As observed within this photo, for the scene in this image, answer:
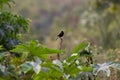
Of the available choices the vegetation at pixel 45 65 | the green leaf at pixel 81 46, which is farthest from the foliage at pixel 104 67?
the green leaf at pixel 81 46

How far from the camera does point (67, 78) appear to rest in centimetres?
321

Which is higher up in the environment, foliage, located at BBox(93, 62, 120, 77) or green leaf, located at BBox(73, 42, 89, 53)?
green leaf, located at BBox(73, 42, 89, 53)

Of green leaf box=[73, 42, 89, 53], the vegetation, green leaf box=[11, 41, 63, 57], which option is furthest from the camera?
green leaf box=[73, 42, 89, 53]

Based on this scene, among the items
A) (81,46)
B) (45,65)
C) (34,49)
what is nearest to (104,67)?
(81,46)

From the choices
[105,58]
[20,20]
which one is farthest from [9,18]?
[105,58]

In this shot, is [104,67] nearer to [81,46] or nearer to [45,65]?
[81,46]

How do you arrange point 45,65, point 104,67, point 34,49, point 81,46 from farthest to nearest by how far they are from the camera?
point 81,46 < point 34,49 < point 104,67 < point 45,65

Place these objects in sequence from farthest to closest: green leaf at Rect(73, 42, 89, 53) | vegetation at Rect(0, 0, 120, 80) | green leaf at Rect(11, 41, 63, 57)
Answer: green leaf at Rect(73, 42, 89, 53) < green leaf at Rect(11, 41, 63, 57) < vegetation at Rect(0, 0, 120, 80)

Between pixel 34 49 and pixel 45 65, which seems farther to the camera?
pixel 34 49

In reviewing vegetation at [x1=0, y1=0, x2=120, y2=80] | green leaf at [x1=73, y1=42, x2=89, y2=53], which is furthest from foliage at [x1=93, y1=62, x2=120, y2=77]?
green leaf at [x1=73, y1=42, x2=89, y2=53]

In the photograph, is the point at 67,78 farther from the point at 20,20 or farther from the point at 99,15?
the point at 99,15

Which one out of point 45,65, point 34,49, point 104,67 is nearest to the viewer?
point 45,65

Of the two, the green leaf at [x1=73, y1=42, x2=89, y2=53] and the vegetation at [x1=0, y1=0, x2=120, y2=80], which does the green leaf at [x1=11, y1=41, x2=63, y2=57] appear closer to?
the vegetation at [x1=0, y1=0, x2=120, y2=80]

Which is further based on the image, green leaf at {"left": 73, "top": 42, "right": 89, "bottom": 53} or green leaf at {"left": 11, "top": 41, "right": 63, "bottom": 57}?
green leaf at {"left": 73, "top": 42, "right": 89, "bottom": 53}
